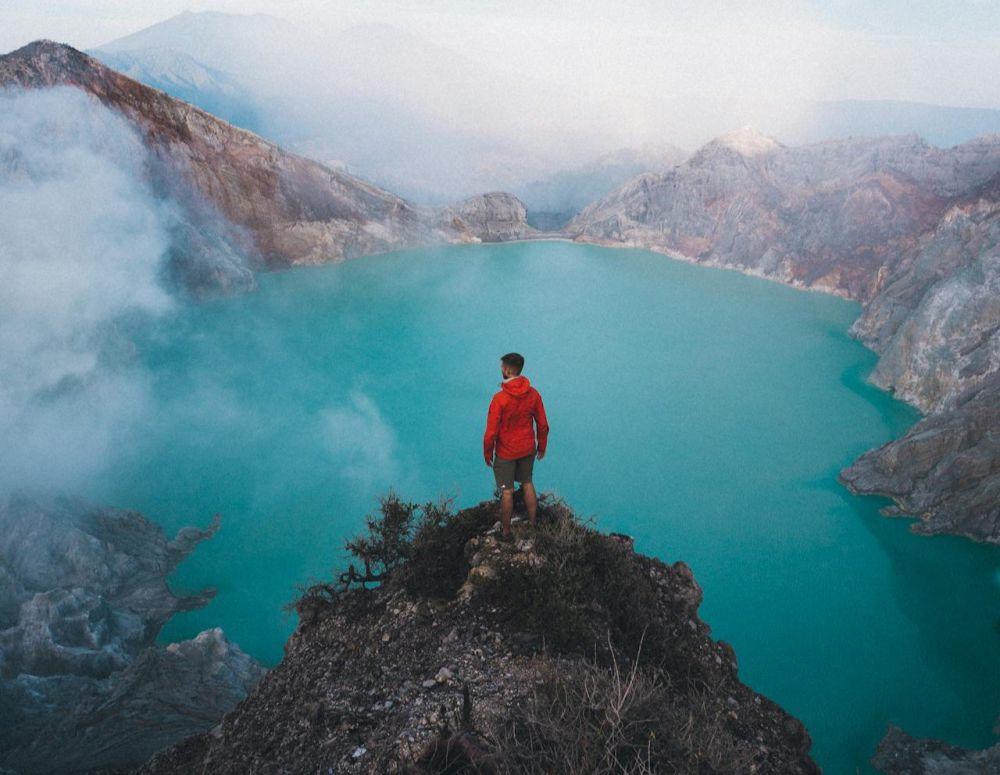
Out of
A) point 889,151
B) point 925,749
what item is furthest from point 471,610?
point 889,151

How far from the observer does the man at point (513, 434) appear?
6.15m

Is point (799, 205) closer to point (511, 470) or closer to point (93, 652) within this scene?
point (511, 470)

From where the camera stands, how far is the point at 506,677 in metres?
4.77

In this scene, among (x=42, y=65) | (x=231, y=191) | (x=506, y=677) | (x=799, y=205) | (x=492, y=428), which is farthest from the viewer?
(x=799, y=205)

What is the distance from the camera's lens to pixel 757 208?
158ft

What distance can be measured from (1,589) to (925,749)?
57.6 ft

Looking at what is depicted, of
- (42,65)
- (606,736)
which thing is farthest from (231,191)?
(606,736)

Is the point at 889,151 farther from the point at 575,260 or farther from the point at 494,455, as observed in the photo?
the point at 494,455

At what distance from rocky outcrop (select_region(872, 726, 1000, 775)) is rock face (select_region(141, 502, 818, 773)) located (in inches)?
264

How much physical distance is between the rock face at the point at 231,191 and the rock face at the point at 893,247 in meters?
22.0

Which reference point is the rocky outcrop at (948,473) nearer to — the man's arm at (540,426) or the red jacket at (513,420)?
the man's arm at (540,426)

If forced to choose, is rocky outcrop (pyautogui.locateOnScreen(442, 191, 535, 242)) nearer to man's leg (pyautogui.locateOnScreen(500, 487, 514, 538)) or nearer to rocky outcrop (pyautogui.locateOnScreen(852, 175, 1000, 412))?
rocky outcrop (pyautogui.locateOnScreen(852, 175, 1000, 412))

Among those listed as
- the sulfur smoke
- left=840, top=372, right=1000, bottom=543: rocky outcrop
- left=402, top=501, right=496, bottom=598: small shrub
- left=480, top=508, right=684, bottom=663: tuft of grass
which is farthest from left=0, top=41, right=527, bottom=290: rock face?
left=480, top=508, right=684, bottom=663: tuft of grass

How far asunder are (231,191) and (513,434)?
4206 cm
